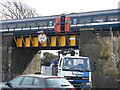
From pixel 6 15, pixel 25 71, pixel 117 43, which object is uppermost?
pixel 6 15

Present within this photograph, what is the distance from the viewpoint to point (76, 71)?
687 inches

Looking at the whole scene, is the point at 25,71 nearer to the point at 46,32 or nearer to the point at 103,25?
the point at 46,32

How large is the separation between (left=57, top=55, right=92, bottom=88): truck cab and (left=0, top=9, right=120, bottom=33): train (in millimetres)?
11737

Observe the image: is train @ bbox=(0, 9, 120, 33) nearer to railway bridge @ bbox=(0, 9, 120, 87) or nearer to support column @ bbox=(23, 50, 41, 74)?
railway bridge @ bbox=(0, 9, 120, 87)

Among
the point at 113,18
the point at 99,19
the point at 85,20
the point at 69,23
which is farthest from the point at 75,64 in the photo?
the point at 69,23

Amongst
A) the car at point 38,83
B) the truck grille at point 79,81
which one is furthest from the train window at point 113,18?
the car at point 38,83

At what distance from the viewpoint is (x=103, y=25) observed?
3131cm

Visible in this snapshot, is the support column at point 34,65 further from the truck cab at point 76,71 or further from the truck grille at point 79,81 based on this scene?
the truck grille at point 79,81

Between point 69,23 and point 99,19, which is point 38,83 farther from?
point 69,23

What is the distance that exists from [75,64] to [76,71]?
1.66 ft

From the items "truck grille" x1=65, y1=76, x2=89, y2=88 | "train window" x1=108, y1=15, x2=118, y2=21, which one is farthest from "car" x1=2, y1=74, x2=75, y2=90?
"train window" x1=108, y1=15, x2=118, y2=21

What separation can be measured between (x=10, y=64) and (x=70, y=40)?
30.1 feet

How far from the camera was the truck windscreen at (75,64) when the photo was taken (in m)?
17.5

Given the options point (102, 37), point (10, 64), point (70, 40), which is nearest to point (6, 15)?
point (10, 64)
